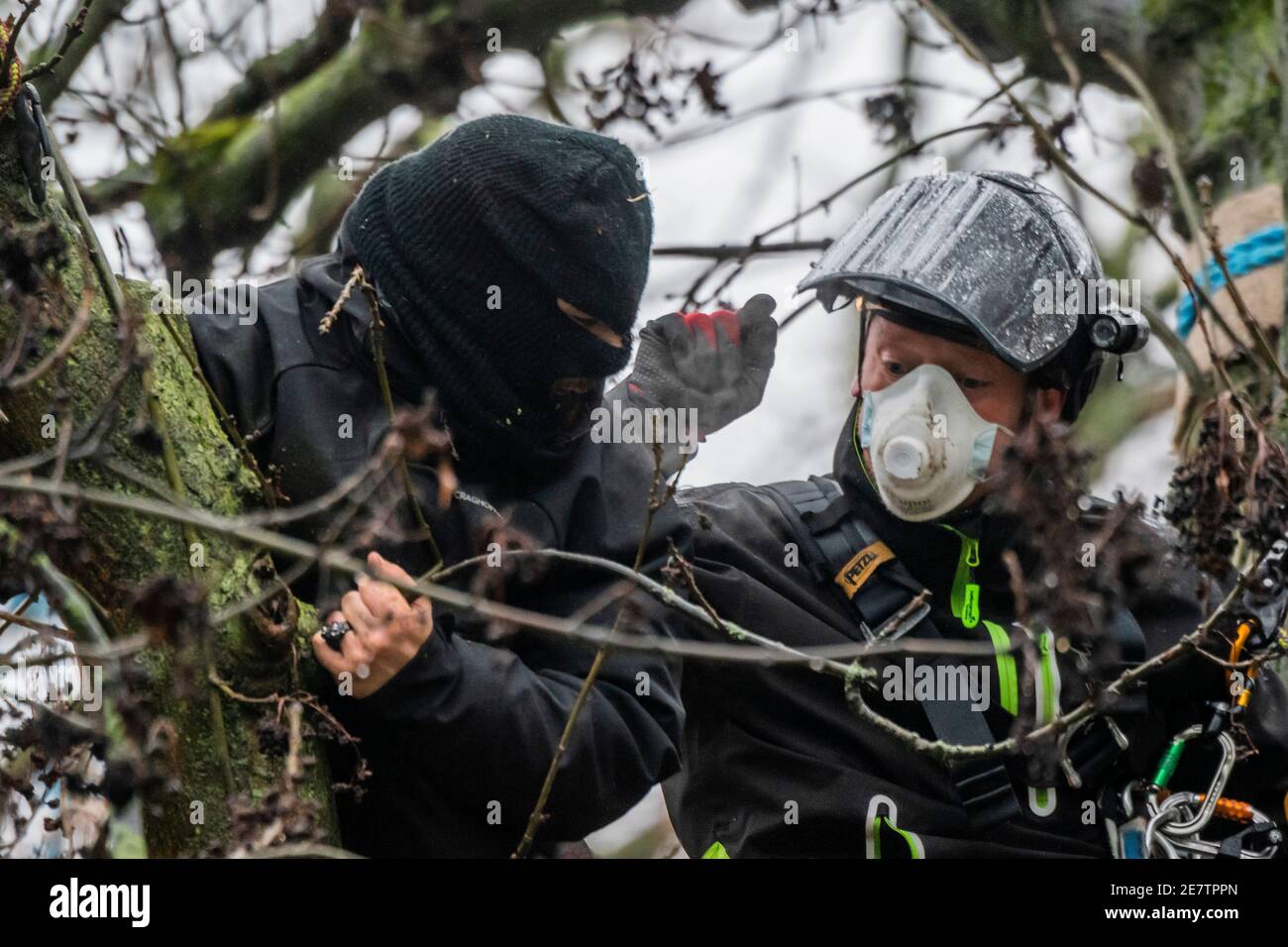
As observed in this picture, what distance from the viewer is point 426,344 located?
2.91 meters

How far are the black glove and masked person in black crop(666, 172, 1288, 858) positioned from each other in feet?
0.48

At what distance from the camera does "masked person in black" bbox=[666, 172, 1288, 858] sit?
307 centimetres

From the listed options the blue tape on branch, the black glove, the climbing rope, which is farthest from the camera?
the blue tape on branch

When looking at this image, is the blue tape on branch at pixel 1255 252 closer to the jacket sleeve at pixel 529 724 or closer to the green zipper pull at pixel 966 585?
the green zipper pull at pixel 966 585

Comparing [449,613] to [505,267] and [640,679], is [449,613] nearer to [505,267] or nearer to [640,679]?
[640,679]

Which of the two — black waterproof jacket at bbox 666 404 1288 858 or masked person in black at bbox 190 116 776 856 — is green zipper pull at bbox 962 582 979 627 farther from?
masked person in black at bbox 190 116 776 856

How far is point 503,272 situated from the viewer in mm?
2949

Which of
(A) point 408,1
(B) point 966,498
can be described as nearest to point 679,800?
(B) point 966,498

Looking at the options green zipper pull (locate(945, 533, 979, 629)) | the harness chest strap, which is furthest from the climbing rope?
green zipper pull (locate(945, 533, 979, 629))

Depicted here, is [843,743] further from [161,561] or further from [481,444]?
[161,561]

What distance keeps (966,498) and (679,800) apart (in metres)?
0.77

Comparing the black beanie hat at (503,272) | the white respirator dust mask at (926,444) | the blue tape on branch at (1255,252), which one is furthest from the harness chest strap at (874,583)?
the blue tape on branch at (1255,252)
